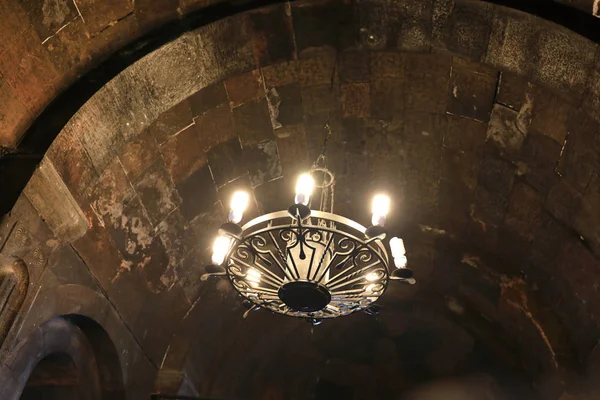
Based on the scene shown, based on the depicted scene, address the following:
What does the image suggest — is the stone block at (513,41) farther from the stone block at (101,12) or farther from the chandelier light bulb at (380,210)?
the stone block at (101,12)

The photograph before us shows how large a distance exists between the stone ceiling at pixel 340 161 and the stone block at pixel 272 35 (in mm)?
13

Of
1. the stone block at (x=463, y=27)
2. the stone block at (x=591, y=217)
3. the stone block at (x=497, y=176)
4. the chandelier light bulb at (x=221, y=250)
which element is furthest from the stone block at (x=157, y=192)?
the stone block at (x=591, y=217)

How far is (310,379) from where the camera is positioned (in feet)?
27.0

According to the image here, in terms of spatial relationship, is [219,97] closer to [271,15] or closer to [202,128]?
[202,128]

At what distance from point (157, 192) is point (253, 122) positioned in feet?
3.77

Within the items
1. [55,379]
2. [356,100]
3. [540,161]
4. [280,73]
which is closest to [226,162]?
[280,73]

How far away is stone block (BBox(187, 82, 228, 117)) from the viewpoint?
5.16m

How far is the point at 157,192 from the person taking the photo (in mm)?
5469

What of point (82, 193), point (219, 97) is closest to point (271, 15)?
point (219, 97)

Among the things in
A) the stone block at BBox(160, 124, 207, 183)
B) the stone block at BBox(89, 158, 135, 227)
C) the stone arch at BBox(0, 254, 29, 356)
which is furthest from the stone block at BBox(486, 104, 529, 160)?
the stone arch at BBox(0, 254, 29, 356)

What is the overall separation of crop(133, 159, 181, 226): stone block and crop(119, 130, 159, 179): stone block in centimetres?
8

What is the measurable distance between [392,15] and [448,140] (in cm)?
143

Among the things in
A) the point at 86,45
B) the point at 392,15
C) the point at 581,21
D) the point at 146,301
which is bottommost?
the point at 146,301

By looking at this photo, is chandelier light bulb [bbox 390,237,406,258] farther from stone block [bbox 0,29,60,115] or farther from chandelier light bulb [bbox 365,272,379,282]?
stone block [bbox 0,29,60,115]
